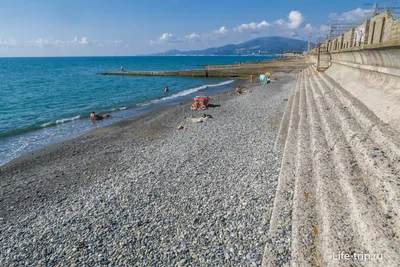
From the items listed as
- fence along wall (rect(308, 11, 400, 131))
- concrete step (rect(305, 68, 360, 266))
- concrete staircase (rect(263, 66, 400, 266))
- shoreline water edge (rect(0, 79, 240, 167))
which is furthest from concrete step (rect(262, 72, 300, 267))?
shoreline water edge (rect(0, 79, 240, 167))

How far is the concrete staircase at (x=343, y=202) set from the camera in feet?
10.3

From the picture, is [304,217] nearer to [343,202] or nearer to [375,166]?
[343,202]

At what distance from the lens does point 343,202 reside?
13.5ft

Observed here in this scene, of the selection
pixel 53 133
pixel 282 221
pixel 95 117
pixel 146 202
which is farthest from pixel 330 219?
pixel 95 117

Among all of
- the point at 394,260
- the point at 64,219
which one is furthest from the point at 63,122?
the point at 394,260

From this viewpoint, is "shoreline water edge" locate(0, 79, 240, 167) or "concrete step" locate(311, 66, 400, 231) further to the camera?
"shoreline water edge" locate(0, 79, 240, 167)

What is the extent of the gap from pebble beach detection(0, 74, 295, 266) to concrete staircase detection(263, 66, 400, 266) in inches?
18.9

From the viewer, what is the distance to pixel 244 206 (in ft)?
19.2

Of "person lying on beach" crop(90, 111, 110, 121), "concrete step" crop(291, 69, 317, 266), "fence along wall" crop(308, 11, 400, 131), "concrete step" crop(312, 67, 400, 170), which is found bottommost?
"person lying on beach" crop(90, 111, 110, 121)

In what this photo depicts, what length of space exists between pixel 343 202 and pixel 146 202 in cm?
469

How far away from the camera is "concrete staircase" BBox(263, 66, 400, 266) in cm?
314

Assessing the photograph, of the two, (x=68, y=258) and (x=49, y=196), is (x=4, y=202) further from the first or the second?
(x=68, y=258)

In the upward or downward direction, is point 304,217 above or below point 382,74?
below

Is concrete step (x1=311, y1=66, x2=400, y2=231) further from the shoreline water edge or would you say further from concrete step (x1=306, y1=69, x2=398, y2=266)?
the shoreline water edge
